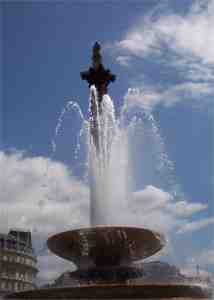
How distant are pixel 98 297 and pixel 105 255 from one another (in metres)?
4.51

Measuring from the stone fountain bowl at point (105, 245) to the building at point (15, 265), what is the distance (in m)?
36.8

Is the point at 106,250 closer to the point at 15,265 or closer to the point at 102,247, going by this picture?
the point at 102,247

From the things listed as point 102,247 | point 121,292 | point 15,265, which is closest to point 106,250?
point 102,247

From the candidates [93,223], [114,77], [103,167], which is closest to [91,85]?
[114,77]

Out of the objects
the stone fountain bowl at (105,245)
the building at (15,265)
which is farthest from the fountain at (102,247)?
the building at (15,265)

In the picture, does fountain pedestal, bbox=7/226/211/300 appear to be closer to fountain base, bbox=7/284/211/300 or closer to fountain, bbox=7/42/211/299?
fountain, bbox=7/42/211/299

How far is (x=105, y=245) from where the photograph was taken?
19.0m

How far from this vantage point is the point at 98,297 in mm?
14914

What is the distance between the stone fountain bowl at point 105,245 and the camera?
18.6 metres

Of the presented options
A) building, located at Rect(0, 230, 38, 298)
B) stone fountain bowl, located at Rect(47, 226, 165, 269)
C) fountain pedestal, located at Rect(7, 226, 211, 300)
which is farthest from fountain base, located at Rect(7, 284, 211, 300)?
building, located at Rect(0, 230, 38, 298)

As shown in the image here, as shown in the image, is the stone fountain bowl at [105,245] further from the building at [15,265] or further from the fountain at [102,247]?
the building at [15,265]

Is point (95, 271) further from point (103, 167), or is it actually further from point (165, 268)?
point (165, 268)

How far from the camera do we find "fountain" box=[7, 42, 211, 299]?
15094mm

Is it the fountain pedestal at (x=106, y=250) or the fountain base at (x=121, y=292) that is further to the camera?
the fountain pedestal at (x=106, y=250)
